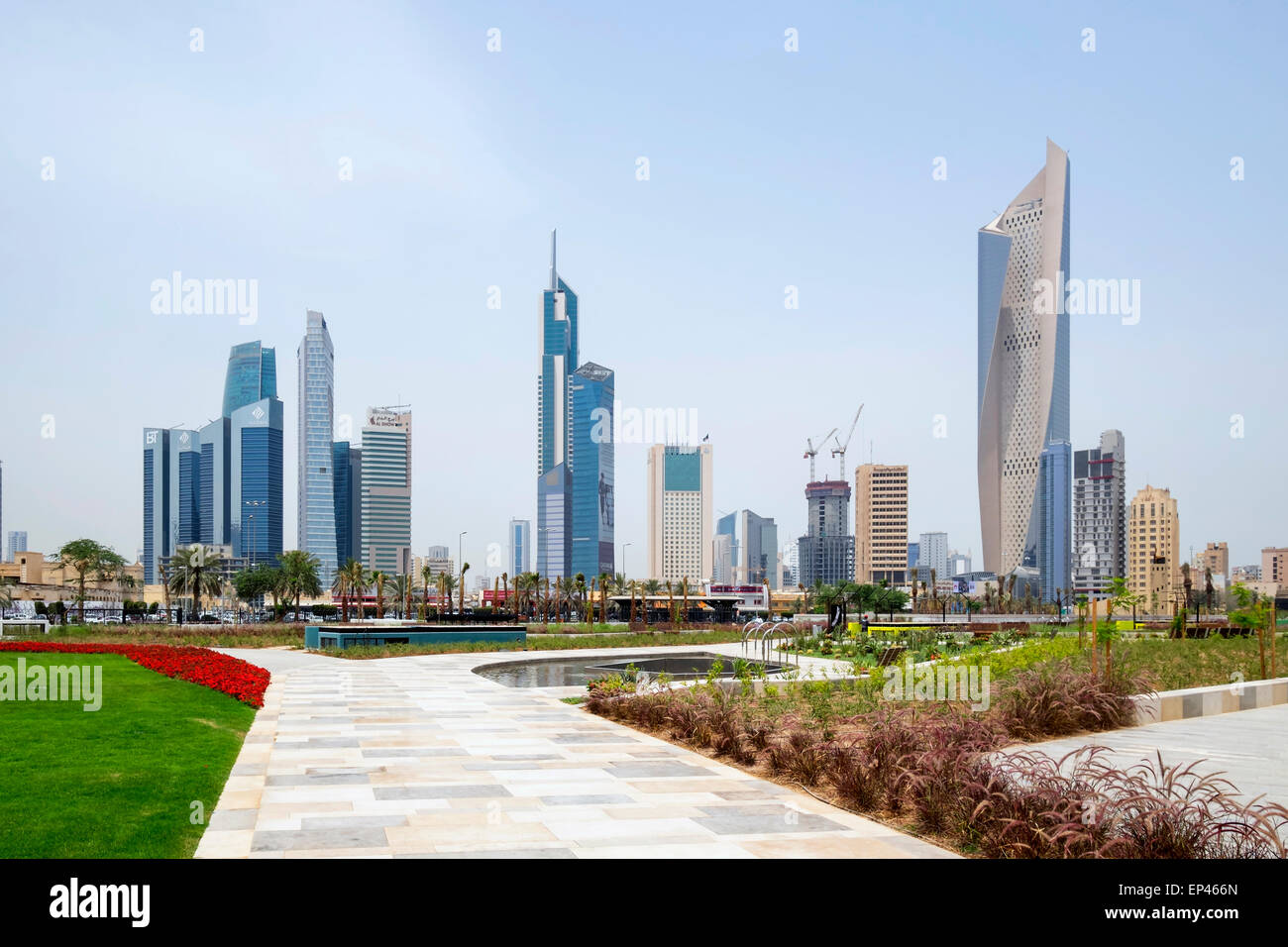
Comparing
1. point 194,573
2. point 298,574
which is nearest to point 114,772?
point 194,573

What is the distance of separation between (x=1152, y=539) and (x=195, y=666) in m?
193

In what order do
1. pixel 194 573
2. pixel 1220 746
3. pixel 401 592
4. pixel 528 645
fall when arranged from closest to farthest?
1. pixel 1220 746
2. pixel 528 645
3. pixel 194 573
4. pixel 401 592

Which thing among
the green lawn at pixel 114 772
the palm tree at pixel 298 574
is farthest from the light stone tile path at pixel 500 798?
the palm tree at pixel 298 574

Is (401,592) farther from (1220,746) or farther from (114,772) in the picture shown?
(1220,746)

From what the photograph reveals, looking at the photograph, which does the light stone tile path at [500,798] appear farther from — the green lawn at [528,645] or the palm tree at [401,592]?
the palm tree at [401,592]

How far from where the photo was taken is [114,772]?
30.2ft

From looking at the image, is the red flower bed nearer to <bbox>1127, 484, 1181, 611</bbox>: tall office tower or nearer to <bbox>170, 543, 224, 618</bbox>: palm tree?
<bbox>170, 543, 224, 618</bbox>: palm tree

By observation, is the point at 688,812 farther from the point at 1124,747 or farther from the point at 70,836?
the point at 1124,747

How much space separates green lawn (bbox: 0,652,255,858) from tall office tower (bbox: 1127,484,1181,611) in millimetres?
186140

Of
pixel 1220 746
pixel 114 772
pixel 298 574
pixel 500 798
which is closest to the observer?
pixel 500 798

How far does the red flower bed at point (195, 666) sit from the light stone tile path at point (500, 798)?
2739 mm

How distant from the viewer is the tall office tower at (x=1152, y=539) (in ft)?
579
